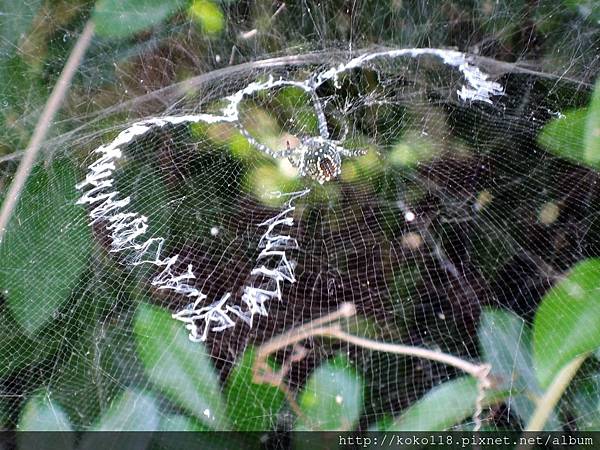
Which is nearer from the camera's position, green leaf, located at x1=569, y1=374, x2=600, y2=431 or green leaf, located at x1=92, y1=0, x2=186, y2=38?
green leaf, located at x1=569, y1=374, x2=600, y2=431

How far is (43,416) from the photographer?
850 mm

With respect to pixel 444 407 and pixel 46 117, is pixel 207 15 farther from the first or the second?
pixel 444 407

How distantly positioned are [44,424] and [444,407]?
21.9 inches

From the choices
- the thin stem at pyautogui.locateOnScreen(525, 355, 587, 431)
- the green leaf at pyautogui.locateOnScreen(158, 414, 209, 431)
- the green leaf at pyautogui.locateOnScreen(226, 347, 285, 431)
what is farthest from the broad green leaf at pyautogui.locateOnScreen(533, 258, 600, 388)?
the green leaf at pyautogui.locateOnScreen(158, 414, 209, 431)

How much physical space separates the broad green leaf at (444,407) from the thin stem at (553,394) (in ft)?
0.16

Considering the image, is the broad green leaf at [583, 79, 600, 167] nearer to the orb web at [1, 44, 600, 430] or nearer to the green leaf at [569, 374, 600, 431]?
the orb web at [1, 44, 600, 430]

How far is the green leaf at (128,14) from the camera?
46.4 inches

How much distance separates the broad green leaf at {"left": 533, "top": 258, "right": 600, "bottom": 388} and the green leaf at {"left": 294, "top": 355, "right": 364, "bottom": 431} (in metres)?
0.25

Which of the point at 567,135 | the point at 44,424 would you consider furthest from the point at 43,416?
the point at 567,135

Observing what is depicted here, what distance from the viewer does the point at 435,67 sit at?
4.08 feet

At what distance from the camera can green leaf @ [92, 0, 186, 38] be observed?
118 cm

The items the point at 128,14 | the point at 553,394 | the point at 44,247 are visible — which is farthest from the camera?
the point at 128,14

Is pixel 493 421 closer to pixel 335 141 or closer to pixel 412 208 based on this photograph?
pixel 412 208

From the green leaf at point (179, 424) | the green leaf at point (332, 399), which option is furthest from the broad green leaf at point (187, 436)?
the green leaf at point (332, 399)
